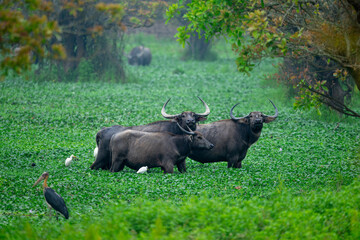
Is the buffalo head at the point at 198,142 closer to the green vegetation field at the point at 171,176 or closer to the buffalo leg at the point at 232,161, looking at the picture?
the green vegetation field at the point at 171,176

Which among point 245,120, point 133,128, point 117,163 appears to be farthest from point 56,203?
point 245,120

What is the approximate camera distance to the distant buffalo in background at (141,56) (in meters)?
35.1

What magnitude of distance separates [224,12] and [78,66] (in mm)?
16664

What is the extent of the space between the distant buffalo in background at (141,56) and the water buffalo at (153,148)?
23.0 meters

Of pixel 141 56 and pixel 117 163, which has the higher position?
pixel 117 163

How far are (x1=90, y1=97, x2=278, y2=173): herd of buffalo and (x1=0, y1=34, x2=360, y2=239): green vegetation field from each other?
0.32 meters

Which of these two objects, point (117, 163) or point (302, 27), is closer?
point (302, 27)

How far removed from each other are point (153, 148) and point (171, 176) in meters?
1.03

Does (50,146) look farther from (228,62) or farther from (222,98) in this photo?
(228,62)

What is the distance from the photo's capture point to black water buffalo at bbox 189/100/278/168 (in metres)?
12.9

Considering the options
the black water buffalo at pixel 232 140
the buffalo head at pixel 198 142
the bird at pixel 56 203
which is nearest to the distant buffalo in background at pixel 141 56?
the black water buffalo at pixel 232 140

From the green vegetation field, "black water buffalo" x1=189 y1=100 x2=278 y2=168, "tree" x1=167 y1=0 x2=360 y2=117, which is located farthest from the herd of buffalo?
"tree" x1=167 y1=0 x2=360 y2=117

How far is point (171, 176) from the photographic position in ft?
37.6

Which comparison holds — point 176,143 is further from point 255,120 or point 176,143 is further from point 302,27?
point 302,27
